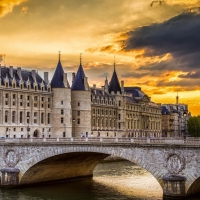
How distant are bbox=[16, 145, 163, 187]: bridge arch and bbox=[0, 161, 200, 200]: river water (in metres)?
1.65

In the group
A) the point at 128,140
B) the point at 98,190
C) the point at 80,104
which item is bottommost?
the point at 98,190

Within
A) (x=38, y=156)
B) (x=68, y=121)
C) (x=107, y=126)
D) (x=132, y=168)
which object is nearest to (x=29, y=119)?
(x=68, y=121)

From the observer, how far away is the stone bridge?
48125 millimetres

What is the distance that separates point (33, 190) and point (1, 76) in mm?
41522

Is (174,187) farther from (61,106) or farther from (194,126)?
(194,126)

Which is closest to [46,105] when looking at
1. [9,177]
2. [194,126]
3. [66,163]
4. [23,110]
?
[23,110]

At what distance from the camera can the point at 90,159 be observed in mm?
67500

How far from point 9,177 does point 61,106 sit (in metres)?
45.8

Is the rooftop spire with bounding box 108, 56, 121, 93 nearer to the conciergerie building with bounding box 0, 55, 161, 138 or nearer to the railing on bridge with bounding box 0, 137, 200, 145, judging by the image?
A: the conciergerie building with bounding box 0, 55, 161, 138

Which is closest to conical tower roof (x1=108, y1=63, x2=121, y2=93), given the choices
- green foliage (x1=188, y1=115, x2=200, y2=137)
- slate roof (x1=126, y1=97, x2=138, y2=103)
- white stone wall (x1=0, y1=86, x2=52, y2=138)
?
slate roof (x1=126, y1=97, x2=138, y2=103)

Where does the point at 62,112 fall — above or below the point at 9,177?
above

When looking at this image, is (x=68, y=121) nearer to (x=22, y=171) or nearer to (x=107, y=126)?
(x=107, y=126)

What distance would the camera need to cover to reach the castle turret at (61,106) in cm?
10419

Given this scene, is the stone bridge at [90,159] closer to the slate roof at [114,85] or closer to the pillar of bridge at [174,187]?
the pillar of bridge at [174,187]
